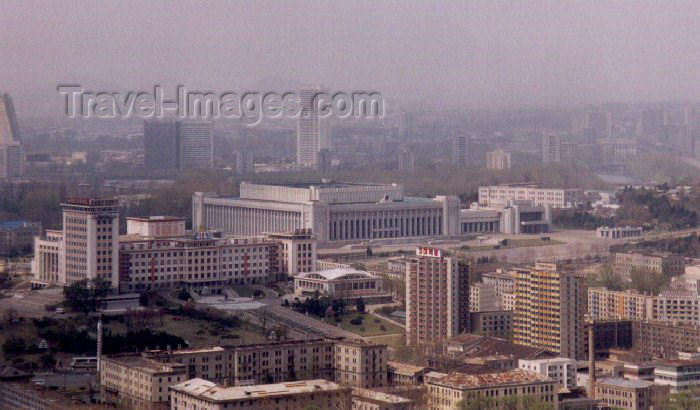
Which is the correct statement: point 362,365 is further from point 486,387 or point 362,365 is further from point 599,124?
point 599,124

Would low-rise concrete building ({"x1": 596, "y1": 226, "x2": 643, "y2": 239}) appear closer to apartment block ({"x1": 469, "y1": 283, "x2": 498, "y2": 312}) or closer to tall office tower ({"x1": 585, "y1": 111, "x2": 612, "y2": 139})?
apartment block ({"x1": 469, "y1": 283, "x2": 498, "y2": 312})

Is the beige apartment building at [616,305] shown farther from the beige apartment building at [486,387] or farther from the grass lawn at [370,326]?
the beige apartment building at [486,387]

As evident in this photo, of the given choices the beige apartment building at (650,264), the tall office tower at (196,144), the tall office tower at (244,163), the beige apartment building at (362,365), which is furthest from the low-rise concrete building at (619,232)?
the beige apartment building at (362,365)

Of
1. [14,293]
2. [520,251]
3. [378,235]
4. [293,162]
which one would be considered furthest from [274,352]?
[293,162]

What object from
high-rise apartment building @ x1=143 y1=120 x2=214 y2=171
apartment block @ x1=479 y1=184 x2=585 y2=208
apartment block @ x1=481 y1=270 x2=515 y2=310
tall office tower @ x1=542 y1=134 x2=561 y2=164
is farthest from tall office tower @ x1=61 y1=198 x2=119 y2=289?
tall office tower @ x1=542 y1=134 x2=561 y2=164

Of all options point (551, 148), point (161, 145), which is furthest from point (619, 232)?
point (551, 148)

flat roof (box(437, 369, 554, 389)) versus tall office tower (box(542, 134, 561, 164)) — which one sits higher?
tall office tower (box(542, 134, 561, 164))

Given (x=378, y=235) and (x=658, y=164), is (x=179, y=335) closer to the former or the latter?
(x=378, y=235)
